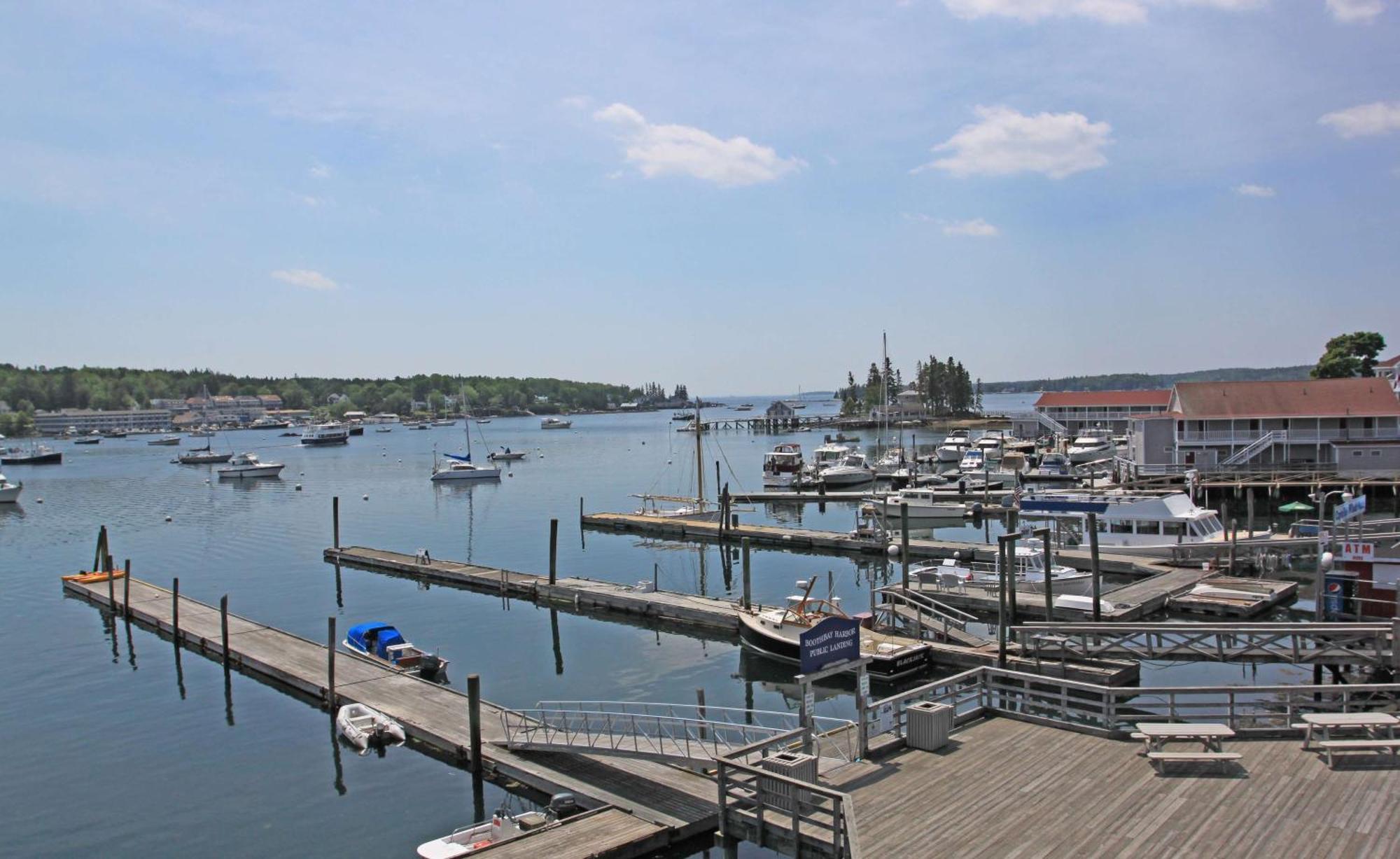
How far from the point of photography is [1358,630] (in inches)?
738

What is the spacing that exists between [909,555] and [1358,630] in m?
31.5

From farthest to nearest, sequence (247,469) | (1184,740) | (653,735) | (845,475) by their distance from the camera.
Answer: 1. (247,469)
2. (845,475)
3. (653,735)
4. (1184,740)

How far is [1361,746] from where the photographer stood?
43.9ft

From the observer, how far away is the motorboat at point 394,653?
99.0 ft

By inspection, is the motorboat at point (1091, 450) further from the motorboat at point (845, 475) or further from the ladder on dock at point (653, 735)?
the ladder on dock at point (653, 735)

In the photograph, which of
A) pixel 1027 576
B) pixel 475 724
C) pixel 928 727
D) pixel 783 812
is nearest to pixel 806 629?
pixel 475 724

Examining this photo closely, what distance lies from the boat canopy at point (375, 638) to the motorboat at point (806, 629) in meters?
11.9

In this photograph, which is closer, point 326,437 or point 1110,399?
point 1110,399

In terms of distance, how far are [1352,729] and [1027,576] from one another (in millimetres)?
23180

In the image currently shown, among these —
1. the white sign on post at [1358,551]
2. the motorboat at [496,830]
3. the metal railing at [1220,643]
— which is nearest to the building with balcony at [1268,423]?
the metal railing at [1220,643]

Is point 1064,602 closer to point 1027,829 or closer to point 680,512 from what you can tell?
point 1027,829

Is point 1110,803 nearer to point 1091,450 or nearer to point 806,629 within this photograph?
point 806,629

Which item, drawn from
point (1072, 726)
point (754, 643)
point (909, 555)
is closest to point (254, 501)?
point (909, 555)

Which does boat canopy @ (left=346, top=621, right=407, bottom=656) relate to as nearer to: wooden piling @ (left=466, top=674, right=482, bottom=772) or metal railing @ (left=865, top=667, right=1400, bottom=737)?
wooden piling @ (left=466, top=674, right=482, bottom=772)
